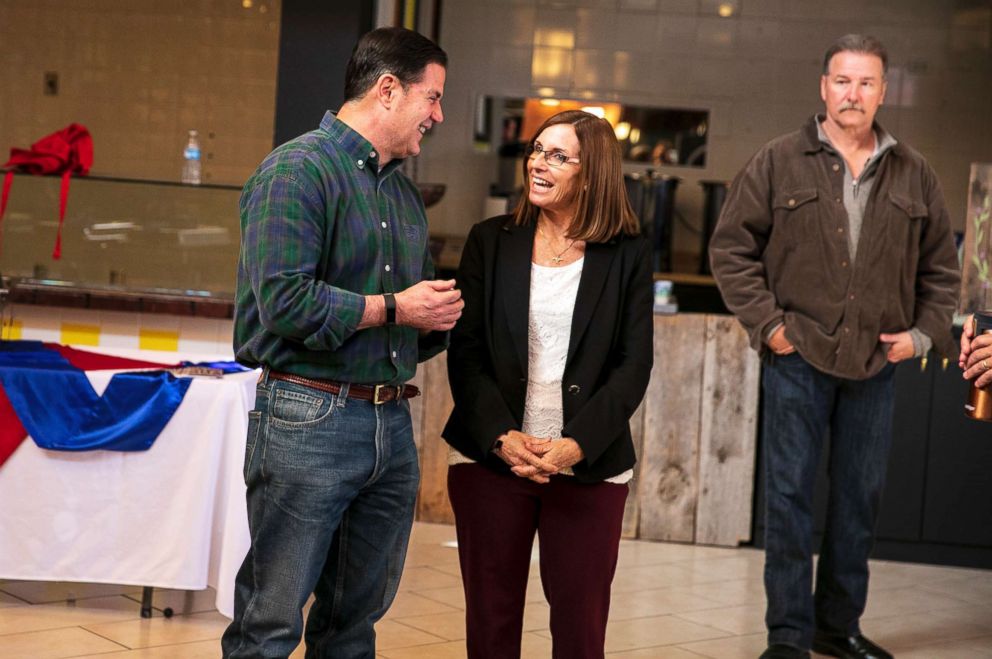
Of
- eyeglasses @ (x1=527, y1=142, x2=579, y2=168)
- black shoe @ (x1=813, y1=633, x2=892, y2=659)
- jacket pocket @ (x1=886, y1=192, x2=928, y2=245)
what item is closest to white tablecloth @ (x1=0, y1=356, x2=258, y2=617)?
eyeglasses @ (x1=527, y1=142, x2=579, y2=168)

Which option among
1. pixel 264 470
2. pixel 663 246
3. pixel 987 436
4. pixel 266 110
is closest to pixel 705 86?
pixel 663 246

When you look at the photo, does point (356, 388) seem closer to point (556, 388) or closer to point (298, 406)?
point (298, 406)

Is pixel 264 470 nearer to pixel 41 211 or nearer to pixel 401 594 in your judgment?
pixel 401 594

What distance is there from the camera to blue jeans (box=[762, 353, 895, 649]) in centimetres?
387

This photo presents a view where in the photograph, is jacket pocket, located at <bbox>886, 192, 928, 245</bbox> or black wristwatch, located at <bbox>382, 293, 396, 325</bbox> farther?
jacket pocket, located at <bbox>886, 192, 928, 245</bbox>

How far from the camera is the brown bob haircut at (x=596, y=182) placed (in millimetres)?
2834

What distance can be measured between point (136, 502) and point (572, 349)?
5.69ft

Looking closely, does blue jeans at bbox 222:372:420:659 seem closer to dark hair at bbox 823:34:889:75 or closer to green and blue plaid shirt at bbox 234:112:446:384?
green and blue plaid shirt at bbox 234:112:446:384

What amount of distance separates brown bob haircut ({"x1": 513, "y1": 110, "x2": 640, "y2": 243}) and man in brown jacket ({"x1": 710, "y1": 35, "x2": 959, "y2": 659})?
44.5 inches

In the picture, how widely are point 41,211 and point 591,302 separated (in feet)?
9.72

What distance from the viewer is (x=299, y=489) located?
2.50m

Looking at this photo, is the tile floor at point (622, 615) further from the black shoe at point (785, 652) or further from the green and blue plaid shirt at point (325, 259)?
the green and blue plaid shirt at point (325, 259)

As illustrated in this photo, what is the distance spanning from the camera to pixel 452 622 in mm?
4250

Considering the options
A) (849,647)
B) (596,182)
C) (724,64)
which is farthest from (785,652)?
(724,64)
